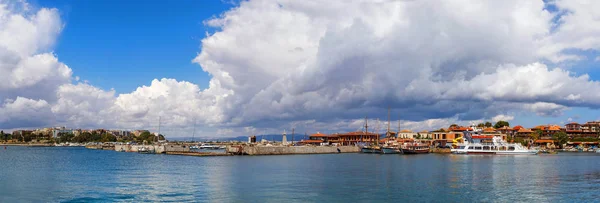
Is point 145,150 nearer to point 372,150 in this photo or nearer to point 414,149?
point 372,150

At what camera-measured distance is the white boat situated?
463 feet

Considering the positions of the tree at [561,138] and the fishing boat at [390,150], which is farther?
the tree at [561,138]

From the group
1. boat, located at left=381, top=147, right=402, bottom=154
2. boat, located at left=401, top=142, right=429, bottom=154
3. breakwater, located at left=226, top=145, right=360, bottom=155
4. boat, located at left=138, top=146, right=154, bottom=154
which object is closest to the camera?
breakwater, located at left=226, top=145, right=360, bottom=155

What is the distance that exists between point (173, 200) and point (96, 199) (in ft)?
22.9

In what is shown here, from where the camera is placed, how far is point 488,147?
143375 mm

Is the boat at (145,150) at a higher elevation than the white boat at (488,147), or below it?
below

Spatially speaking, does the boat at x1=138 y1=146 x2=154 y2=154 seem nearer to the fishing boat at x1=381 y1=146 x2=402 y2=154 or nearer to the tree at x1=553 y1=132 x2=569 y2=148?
the fishing boat at x1=381 y1=146 x2=402 y2=154

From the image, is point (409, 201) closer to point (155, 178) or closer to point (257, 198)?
point (257, 198)

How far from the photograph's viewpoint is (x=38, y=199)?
41.1m

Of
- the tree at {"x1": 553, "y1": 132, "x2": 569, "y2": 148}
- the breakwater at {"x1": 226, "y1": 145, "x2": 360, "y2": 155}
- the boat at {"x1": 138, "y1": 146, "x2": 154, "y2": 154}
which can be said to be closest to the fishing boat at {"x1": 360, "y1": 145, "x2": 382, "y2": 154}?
the breakwater at {"x1": 226, "y1": 145, "x2": 360, "y2": 155}

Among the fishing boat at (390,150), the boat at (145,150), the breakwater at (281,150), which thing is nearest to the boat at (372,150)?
the fishing boat at (390,150)

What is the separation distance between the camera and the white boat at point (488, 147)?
14100cm

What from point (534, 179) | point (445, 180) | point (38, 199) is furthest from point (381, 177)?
point (38, 199)

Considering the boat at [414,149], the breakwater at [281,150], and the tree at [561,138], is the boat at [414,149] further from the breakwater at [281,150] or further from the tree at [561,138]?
the tree at [561,138]
